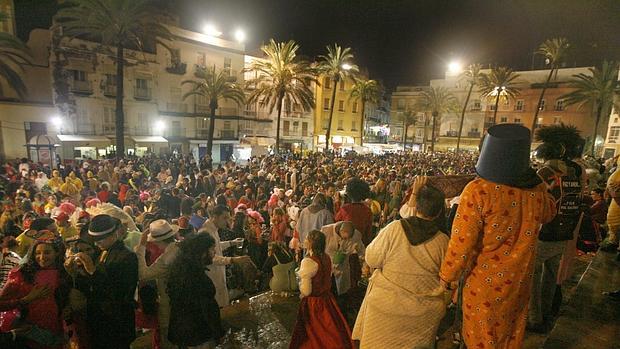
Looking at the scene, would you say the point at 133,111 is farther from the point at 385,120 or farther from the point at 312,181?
the point at 385,120

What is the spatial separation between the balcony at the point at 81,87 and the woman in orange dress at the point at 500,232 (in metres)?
34.0

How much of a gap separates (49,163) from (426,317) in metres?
24.6

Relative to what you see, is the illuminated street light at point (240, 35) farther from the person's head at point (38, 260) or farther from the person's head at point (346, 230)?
the person's head at point (38, 260)

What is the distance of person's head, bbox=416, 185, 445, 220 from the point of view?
2506 millimetres

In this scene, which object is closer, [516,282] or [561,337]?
[516,282]

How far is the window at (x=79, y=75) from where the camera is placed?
92.1 ft

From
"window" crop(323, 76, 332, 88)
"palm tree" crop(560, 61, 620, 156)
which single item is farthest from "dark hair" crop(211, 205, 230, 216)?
"window" crop(323, 76, 332, 88)

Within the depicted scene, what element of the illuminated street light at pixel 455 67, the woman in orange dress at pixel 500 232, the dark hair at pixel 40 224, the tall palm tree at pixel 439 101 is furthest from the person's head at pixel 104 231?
the illuminated street light at pixel 455 67

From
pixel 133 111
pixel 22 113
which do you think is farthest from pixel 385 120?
pixel 22 113

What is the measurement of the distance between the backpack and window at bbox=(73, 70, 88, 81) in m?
34.5

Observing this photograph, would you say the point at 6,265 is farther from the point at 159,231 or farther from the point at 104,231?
the point at 159,231

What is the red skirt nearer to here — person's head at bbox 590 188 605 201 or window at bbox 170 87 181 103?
person's head at bbox 590 188 605 201

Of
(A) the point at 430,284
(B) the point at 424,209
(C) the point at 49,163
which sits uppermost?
(B) the point at 424,209

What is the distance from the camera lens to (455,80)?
57.9 m
